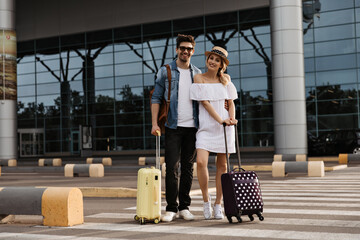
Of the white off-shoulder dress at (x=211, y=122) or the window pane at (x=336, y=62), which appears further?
the window pane at (x=336, y=62)

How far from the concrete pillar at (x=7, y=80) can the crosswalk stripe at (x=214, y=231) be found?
2964 cm

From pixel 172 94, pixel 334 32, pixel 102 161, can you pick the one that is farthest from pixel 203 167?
pixel 334 32

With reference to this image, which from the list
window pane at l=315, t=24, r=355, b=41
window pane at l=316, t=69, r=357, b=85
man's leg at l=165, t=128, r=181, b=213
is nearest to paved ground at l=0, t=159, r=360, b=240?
man's leg at l=165, t=128, r=181, b=213

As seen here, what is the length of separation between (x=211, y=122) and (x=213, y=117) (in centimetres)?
7

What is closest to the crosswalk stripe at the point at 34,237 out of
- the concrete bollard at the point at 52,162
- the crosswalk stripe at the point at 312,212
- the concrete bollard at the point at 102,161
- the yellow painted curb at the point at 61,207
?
the yellow painted curb at the point at 61,207

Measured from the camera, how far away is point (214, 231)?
203 inches

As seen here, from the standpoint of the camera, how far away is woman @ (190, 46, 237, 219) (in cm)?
607

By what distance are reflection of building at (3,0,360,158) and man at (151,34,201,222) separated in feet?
100

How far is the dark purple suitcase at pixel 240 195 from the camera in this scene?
5605 mm

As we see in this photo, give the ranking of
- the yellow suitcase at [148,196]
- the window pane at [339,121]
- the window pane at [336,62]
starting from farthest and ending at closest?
the window pane at [336,62], the window pane at [339,121], the yellow suitcase at [148,196]

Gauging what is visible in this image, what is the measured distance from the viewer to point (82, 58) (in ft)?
145

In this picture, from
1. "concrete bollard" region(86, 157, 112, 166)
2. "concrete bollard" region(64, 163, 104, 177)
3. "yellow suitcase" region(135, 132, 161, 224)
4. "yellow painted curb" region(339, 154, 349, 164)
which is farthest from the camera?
"concrete bollard" region(86, 157, 112, 166)

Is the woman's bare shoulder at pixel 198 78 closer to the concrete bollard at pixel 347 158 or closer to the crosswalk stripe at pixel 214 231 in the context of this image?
the crosswalk stripe at pixel 214 231

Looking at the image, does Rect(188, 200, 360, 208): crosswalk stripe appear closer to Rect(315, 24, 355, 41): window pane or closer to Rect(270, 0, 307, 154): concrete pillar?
Rect(270, 0, 307, 154): concrete pillar
